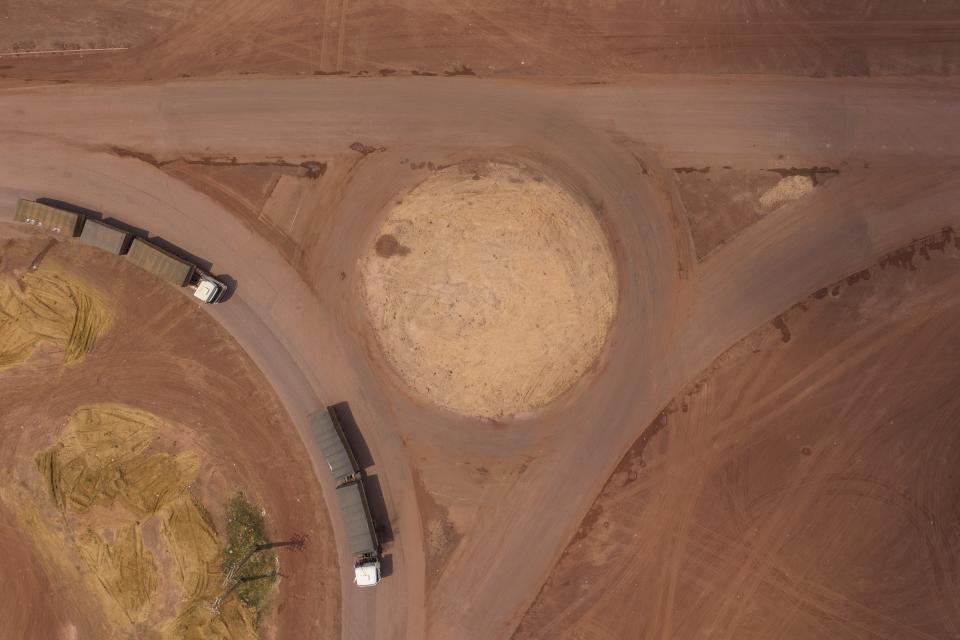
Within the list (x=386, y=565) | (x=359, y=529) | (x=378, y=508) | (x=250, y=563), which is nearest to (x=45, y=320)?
(x=250, y=563)

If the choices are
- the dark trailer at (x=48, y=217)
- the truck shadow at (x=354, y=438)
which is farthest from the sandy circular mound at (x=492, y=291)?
the dark trailer at (x=48, y=217)

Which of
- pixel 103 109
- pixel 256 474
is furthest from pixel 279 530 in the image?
pixel 103 109

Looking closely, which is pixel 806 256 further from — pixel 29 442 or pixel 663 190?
pixel 29 442

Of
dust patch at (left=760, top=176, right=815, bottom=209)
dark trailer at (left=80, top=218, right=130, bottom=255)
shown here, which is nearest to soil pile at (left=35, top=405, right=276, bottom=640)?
dark trailer at (left=80, top=218, right=130, bottom=255)

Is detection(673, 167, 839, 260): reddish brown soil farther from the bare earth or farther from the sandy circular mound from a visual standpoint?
the sandy circular mound

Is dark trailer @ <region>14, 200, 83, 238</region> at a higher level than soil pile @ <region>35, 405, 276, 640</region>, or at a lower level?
higher

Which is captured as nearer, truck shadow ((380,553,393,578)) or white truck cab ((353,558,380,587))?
white truck cab ((353,558,380,587))
